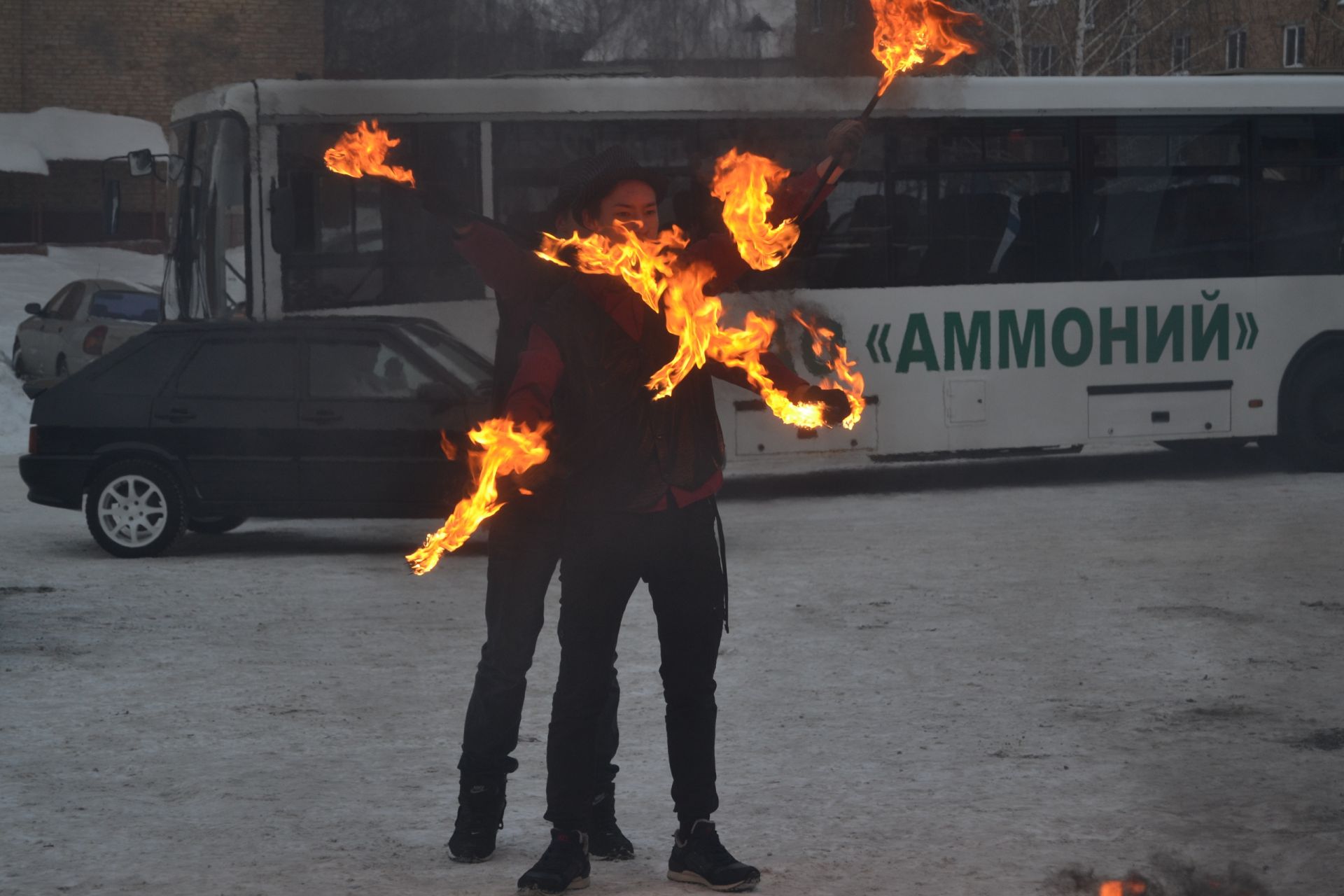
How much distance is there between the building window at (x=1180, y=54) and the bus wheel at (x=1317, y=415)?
24423 millimetres

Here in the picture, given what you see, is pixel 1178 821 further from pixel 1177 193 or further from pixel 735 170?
pixel 1177 193

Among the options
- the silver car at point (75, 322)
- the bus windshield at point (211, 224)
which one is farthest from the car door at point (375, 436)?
the silver car at point (75, 322)

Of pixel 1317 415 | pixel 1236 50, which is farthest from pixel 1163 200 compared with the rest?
pixel 1236 50

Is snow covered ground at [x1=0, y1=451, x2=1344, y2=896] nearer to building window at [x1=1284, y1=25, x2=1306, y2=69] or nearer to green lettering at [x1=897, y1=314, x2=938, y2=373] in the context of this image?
green lettering at [x1=897, y1=314, x2=938, y2=373]

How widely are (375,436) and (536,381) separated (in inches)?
280

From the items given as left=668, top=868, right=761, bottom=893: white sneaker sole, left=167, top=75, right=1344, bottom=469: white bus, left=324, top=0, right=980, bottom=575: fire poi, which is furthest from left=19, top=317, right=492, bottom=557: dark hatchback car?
left=668, top=868, right=761, bottom=893: white sneaker sole

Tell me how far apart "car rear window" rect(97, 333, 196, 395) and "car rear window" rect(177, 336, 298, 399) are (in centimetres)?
12

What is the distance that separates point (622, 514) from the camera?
4.66 meters

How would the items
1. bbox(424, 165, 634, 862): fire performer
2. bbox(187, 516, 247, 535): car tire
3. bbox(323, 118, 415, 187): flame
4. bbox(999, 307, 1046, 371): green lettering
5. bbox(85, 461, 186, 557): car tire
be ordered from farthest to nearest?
bbox(999, 307, 1046, 371): green lettering < bbox(187, 516, 247, 535): car tire < bbox(85, 461, 186, 557): car tire < bbox(323, 118, 415, 187): flame < bbox(424, 165, 634, 862): fire performer

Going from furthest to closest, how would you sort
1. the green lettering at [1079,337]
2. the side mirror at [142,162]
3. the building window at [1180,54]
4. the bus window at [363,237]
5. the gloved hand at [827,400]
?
1. the building window at [1180,54]
2. the green lettering at [1079,337]
3. the side mirror at [142,162]
4. the bus window at [363,237]
5. the gloved hand at [827,400]

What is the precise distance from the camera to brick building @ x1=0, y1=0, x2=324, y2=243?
39000 millimetres

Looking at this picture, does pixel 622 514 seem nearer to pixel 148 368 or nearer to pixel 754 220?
pixel 754 220

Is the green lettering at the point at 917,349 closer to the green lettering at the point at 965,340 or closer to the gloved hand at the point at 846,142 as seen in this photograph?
the green lettering at the point at 965,340

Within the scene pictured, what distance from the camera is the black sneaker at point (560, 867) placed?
4.63m
